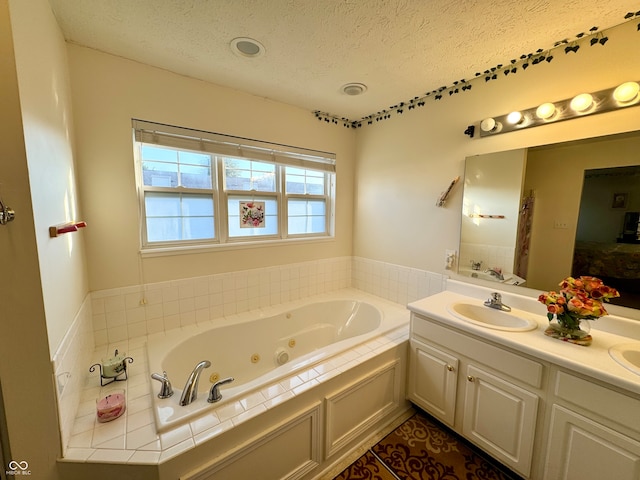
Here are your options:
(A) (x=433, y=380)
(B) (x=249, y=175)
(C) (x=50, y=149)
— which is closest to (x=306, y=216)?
(B) (x=249, y=175)

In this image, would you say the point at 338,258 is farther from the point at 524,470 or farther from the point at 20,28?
the point at 20,28

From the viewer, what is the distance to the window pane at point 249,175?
7.42 feet

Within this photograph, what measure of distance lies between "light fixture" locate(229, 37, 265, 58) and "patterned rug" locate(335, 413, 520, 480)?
8.57ft

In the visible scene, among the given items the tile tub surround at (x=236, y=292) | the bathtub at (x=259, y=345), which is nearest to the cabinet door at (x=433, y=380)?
the bathtub at (x=259, y=345)

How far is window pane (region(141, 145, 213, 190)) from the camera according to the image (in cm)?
193

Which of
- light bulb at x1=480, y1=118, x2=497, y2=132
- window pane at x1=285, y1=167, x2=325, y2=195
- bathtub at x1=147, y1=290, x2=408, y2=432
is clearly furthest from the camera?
window pane at x1=285, y1=167, x2=325, y2=195

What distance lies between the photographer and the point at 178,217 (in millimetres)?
2072

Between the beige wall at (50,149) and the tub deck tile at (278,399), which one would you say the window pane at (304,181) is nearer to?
the beige wall at (50,149)

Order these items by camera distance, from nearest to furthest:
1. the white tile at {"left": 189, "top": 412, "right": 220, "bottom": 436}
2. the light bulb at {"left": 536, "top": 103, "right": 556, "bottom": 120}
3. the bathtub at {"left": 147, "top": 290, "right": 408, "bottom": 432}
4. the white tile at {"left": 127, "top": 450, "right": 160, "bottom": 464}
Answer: the white tile at {"left": 127, "top": 450, "right": 160, "bottom": 464}
the white tile at {"left": 189, "top": 412, "right": 220, "bottom": 436}
the bathtub at {"left": 147, "top": 290, "right": 408, "bottom": 432}
the light bulb at {"left": 536, "top": 103, "right": 556, "bottom": 120}

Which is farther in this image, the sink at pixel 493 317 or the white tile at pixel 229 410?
the sink at pixel 493 317

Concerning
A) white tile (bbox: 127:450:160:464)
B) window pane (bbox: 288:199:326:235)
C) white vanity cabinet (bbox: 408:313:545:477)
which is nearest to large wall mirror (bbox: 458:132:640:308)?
white vanity cabinet (bbox: 408:313:545:477)

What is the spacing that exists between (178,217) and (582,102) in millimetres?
2834

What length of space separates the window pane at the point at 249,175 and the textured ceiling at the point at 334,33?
67 cm

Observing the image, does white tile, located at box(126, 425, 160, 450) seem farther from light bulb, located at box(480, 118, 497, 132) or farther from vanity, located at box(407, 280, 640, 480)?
light bulb, located at box(480, 118, 497, 132)
